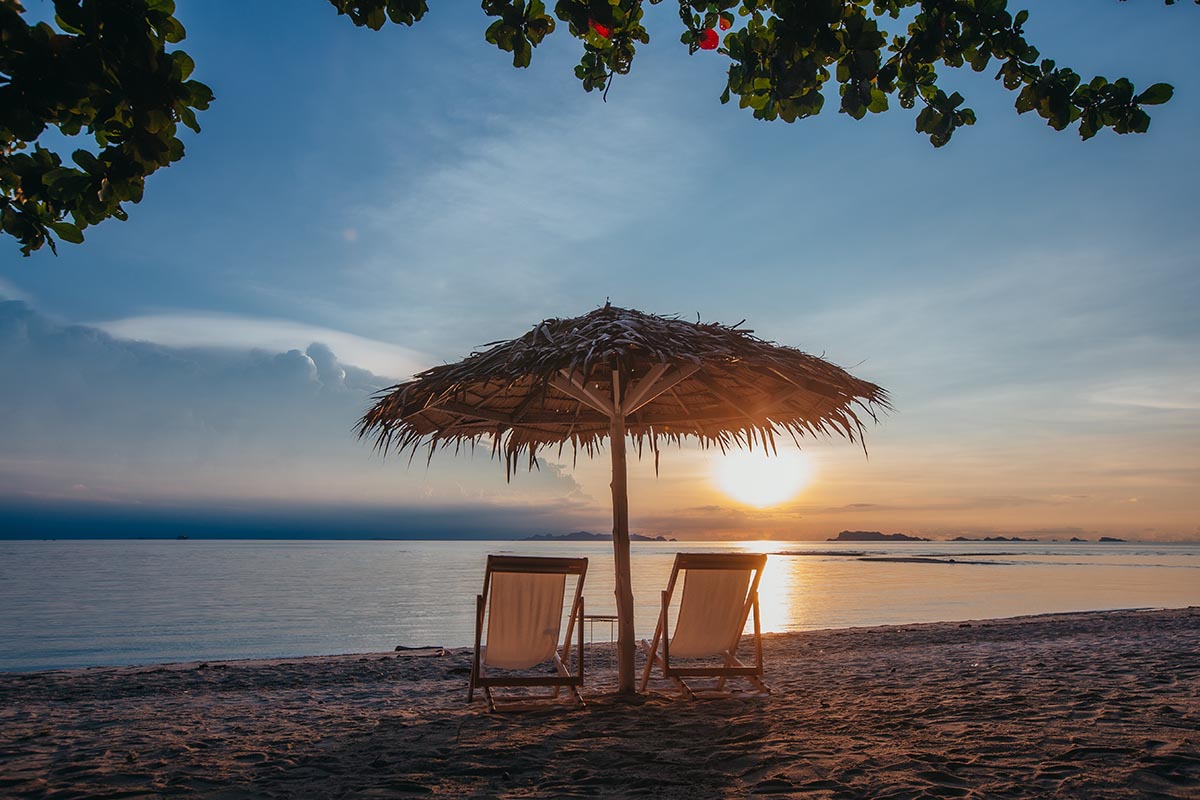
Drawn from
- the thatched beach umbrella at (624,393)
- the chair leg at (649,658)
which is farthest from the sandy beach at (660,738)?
the thatched beach umbrella at (624,393)

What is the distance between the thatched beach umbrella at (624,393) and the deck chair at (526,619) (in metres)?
0.44

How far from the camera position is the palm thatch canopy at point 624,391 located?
4773 mm

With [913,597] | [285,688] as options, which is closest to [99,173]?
[285,688]

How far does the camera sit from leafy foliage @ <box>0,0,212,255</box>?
180 centimetres

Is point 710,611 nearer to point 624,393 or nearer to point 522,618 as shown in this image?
point 522,618

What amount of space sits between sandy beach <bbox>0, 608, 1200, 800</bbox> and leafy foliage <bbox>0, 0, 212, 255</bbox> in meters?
2.31

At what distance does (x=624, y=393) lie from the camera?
211 inches

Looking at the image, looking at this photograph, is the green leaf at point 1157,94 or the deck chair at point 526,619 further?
the deck chair at point 526,619

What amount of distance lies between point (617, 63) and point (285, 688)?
6.06 m

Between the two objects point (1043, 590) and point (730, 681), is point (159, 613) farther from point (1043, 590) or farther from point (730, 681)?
point (1043, 590)

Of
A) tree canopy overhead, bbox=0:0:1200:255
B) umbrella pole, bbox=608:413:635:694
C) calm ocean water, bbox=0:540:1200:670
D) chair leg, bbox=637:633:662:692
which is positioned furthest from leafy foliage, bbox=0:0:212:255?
calm ocean water, bbox=0:540:1200:670

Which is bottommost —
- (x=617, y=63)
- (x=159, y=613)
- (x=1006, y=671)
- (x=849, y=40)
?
(x=159, y=613)

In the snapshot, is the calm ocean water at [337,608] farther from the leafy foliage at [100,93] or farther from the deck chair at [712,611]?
the leafy foliage at [100,93]

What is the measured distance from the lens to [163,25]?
6.38ft
